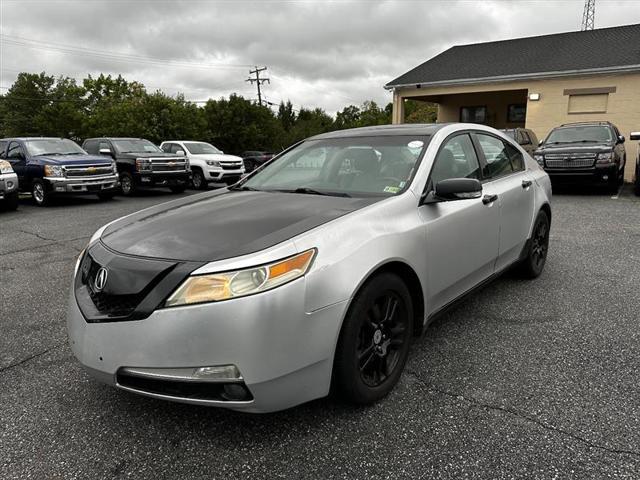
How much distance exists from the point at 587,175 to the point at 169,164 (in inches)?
442

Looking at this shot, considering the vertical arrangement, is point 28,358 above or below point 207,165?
below

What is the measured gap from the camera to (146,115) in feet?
118

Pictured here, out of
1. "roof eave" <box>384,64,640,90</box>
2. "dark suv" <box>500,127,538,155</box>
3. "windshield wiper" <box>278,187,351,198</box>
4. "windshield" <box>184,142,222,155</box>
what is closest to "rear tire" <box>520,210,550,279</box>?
"windshield wiper" <box>278,187,351,198</box>

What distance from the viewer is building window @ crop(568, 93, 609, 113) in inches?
677

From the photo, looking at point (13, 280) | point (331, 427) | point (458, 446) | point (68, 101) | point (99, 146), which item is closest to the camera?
point (458, 446)

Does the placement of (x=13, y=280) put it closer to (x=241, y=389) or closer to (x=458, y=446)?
(x=241, y=389)

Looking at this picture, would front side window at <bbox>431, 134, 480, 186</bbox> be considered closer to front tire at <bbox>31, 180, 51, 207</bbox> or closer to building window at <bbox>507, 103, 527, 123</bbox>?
front tire at <bbox>31, 180, 51, 207</bbox>

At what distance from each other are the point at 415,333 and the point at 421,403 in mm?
453

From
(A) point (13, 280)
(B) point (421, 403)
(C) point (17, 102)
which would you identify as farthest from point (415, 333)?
(C) point (17, 102)

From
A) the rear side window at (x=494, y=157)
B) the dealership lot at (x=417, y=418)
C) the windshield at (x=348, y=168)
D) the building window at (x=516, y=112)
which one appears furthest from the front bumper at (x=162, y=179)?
the building window at (x=516, y=112)

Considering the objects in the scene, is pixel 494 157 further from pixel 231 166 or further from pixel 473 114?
pixel 473 114

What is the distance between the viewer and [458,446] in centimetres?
224

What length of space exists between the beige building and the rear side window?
14.7 meters

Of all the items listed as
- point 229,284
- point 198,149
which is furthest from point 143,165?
point 229,284
